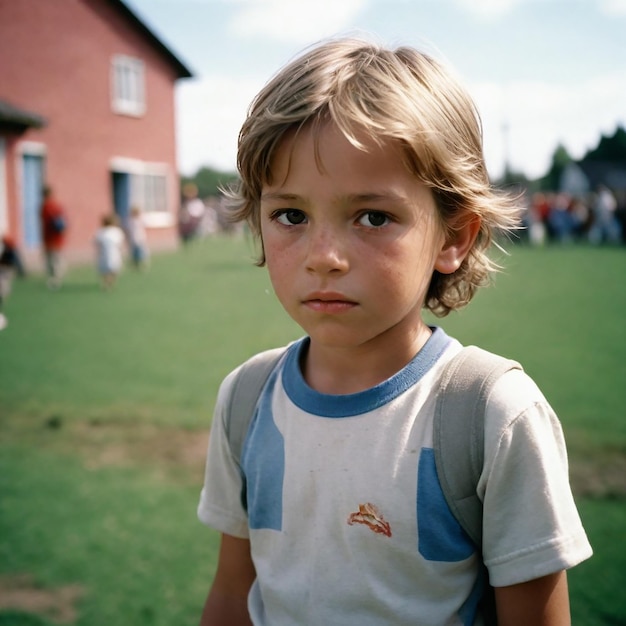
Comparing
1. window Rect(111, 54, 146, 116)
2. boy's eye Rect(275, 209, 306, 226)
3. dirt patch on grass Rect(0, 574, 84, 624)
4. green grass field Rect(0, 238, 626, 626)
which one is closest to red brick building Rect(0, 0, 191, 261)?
window Rect(111, 54, 146, 116)

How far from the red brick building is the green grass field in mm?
9465

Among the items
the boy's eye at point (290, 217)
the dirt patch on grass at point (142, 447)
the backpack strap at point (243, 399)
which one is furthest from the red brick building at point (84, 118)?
the boy's eye at point (290, 217)

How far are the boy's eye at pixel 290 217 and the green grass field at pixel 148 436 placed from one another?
0.54 m

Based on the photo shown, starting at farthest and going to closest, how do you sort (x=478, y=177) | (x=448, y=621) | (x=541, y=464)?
1. (x=478, y=177)
2. (x=448, y=621)
3. (x=541, y=464)

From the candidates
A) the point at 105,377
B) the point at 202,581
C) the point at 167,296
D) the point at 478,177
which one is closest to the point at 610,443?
the point at 202,581

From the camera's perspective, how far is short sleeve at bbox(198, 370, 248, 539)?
1.68m

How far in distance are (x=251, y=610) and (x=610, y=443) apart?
373 centimetres

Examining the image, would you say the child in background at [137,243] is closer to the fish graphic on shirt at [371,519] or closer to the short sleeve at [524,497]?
the fish graphic on shirt at [371,519]

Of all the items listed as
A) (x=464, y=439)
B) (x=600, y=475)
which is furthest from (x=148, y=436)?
(x=464, y=439)

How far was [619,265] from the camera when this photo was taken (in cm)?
1897

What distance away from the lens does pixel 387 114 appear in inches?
55.3

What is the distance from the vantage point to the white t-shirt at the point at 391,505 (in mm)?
1326

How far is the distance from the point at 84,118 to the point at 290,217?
23.6 metres

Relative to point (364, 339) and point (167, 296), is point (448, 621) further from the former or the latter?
point (167, 296)
